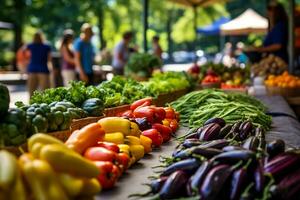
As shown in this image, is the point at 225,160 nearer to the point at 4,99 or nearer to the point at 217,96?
the point at 4,99

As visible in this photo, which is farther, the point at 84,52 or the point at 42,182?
the point at 84,52

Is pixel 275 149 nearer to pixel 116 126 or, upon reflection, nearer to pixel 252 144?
pixel 252 144

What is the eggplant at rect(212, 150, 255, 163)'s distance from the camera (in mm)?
2281

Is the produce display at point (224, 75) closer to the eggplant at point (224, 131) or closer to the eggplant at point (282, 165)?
the eggplant at point (224, 131)

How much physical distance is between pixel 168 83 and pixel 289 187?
4785mm

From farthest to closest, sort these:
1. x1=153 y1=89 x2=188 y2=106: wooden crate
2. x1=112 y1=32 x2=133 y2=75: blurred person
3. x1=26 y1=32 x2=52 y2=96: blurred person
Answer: x1=112 y1=32 x2=133 y2=75: blurred person, x1=26 y1=32 x2=52 y2=96: blurred person, x1=153 y1=89 x2=188 y2=106: wooden crate

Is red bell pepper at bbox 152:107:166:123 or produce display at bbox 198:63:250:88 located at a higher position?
produce display at bbox 198:63:250:88

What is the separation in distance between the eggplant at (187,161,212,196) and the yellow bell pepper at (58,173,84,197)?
19.1 inches

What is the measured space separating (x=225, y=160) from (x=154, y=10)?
35.3 metres

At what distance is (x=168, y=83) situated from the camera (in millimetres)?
6883

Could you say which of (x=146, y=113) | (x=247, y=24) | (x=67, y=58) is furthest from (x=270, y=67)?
(x=247, y=24)

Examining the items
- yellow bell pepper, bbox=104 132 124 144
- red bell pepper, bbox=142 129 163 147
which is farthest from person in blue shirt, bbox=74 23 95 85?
yellow bell pepper, bbox=104 132 124 144

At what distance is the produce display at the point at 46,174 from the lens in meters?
1.90

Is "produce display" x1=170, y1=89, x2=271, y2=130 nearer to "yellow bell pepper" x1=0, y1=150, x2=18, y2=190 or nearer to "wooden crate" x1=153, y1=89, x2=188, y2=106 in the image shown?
"wooden crate" x1=153, y1=89, x2=188, y2=106
